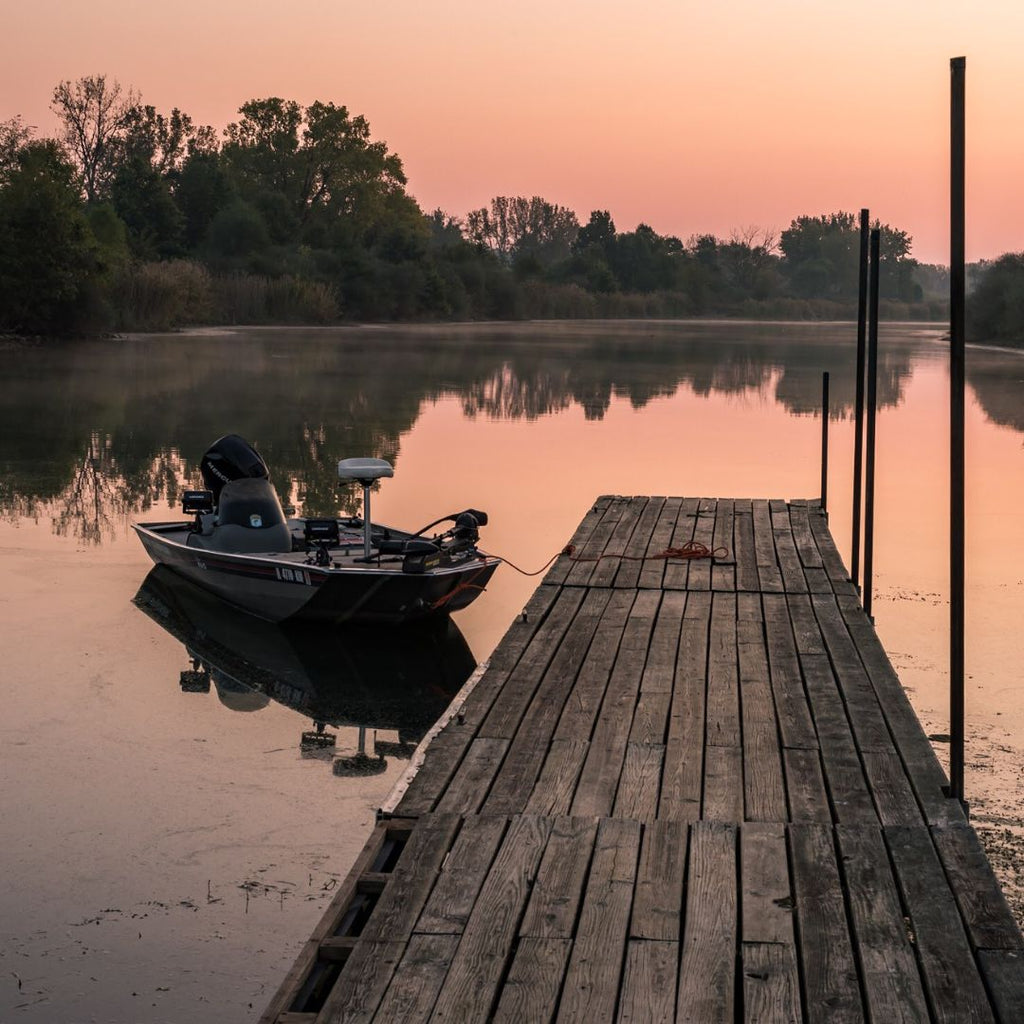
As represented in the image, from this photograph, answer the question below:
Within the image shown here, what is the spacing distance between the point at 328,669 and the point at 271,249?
63.8 m

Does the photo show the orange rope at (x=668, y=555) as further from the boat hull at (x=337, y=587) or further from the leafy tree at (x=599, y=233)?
the leafy tree at (x=599, y=233)

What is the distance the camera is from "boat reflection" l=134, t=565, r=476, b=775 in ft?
27.3

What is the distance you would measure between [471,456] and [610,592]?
1097 centimetres

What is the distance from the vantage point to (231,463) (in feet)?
37.4

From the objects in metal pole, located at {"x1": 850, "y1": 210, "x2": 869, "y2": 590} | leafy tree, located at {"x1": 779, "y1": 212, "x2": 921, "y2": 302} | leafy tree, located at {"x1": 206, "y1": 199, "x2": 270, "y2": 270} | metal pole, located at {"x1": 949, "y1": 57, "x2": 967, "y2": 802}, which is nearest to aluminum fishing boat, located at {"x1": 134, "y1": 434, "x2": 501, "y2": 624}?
metal pole, located at {"x1": 850, "y1": 210, "x2": 869, "y2": 590}

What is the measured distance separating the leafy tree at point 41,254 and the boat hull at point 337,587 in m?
36.5

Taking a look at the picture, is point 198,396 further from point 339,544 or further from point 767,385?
point 339,544

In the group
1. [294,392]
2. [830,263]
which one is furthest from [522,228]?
[294,392]

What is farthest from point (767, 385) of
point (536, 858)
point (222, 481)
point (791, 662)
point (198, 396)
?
point (536, 858)

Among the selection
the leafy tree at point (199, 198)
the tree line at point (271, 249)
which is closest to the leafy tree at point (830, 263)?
the tree line at point (271, 249)

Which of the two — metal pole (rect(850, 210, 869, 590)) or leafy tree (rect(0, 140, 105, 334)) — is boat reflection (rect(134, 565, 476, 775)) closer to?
metal pole (rect(850, 210, 869, 590))

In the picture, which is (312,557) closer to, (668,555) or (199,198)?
(668,555)

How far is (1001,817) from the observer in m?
6.48

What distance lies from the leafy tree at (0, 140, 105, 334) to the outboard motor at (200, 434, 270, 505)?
116 feet
